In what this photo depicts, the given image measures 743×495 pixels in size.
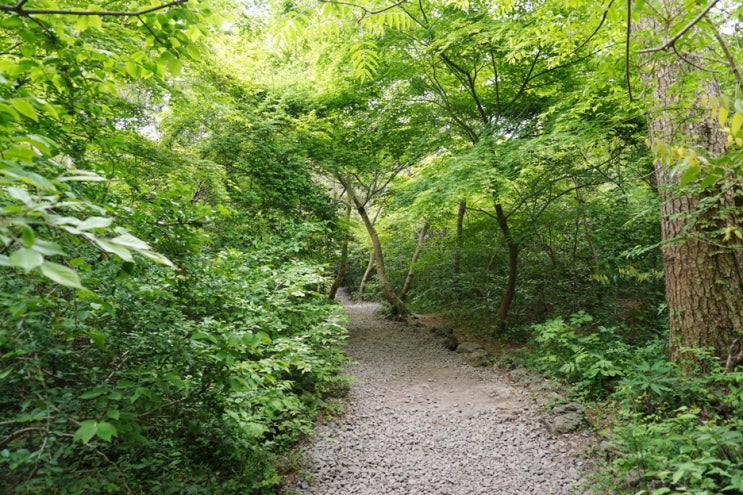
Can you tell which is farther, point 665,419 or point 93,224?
point 665,419

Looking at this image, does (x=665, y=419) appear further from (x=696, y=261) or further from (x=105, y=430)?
(x=105, y=430)

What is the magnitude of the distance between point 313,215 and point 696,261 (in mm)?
5866

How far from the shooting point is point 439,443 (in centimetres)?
392

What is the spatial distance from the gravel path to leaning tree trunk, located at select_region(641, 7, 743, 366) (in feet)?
5.06

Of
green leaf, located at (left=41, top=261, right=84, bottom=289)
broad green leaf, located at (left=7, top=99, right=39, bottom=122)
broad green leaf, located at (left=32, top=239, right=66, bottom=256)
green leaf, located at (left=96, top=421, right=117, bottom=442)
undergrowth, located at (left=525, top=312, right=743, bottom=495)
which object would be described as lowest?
undergrowth, located at (left=525, top=312, right=743, bottom=495)

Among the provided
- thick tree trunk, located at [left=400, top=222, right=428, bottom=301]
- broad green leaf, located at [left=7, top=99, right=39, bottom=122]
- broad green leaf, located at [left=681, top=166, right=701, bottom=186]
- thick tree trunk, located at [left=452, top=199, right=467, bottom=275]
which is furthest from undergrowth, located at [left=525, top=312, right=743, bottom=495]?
thick tree trunk, located at [left=400, top=222, right=428, bottom=301]

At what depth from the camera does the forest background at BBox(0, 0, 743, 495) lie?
166cm

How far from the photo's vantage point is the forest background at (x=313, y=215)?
1.66 m

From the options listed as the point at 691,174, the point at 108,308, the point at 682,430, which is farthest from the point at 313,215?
the point at 691,174

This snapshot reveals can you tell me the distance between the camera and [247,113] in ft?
21.6

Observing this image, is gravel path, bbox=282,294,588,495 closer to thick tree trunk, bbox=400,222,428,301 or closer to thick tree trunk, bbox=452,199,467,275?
thick tree trunk, bbox=452,199,467,275

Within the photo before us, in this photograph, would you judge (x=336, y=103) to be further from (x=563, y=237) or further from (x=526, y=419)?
(x=526, y=419)

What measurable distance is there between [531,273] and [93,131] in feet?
26.9

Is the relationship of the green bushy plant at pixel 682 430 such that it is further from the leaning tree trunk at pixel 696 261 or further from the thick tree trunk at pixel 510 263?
the thick tree trunk at pixel 510 263
